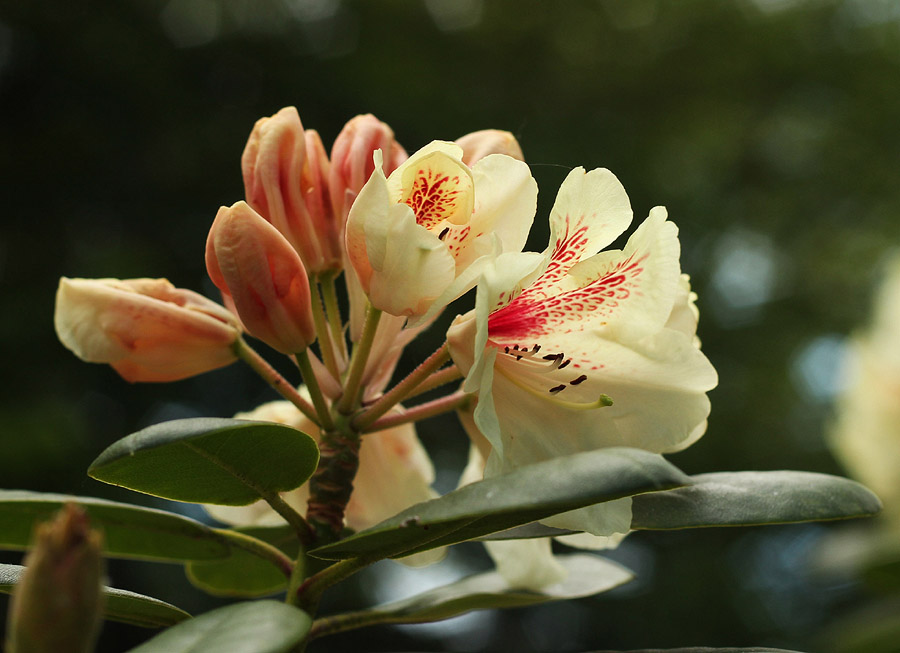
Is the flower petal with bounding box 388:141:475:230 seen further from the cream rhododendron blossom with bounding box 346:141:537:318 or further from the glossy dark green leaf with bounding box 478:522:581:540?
the glossy dark green leaf with bounding box 478:522:581:540

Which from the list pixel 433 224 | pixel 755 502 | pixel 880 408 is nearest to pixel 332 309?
pixel 433 224

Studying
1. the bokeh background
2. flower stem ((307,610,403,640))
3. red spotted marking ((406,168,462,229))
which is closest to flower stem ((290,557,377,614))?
flower stem ((307,610,403,640))

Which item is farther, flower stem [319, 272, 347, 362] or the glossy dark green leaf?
flower stem [319, 272, 347, 362]

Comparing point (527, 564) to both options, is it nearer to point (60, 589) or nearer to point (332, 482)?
point (332, 482)

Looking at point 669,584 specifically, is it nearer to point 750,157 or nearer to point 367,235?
point 750,157

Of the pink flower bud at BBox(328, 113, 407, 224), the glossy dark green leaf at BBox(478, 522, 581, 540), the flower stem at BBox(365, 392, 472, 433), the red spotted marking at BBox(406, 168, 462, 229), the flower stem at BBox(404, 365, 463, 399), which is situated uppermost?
the pink flower bud at BBox(328, 113, 407, 224)

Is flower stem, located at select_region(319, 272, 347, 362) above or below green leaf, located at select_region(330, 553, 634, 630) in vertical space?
above
